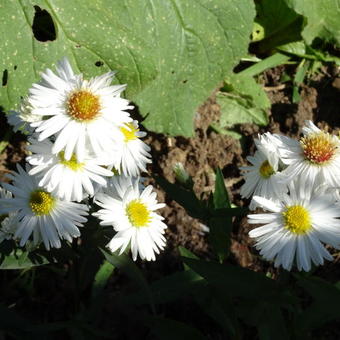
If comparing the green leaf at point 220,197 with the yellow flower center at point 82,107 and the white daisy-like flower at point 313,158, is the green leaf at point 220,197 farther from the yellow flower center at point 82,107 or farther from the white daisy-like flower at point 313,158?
the yellow flower center at point 82,107

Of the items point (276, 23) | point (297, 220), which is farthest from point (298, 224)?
point (276, 23)

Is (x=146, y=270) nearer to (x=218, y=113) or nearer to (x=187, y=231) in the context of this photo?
(x=187, y=231)

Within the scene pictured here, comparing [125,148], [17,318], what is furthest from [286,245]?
[17,318]

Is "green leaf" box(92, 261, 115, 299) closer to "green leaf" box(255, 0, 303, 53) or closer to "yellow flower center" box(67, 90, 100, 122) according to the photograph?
"yellow flower center" box(67, 90, 100, 122)

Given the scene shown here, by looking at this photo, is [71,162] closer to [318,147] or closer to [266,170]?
[266,170]

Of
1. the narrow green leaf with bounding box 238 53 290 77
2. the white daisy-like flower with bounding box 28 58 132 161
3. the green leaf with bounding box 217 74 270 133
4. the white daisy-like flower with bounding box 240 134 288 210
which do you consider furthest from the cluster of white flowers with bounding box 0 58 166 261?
the narrow green leaf with bounding box 238 53 290 77

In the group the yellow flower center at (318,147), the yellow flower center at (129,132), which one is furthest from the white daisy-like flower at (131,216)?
the yellow flower center at (318,147)
